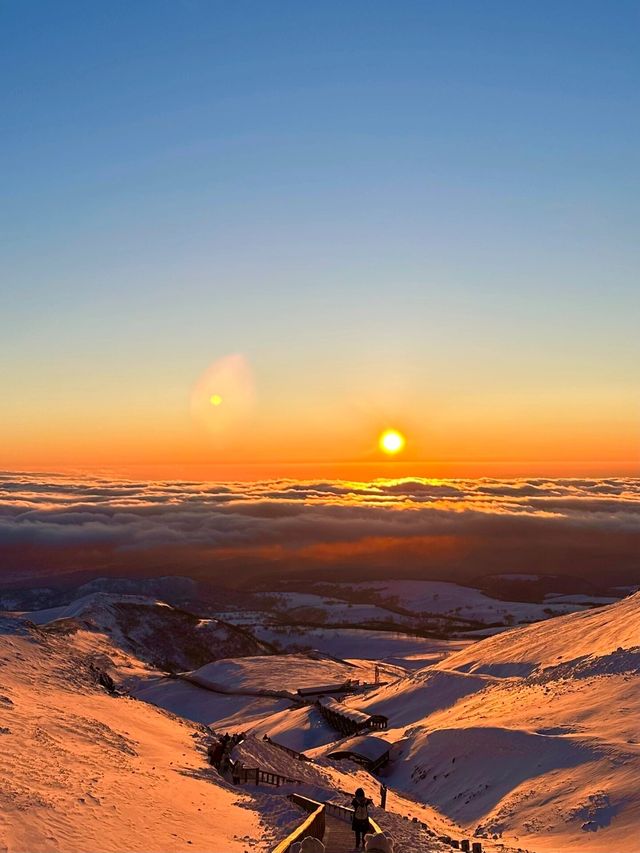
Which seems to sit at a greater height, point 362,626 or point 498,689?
point 498,689

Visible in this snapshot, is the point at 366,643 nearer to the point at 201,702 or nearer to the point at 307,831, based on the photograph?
the point at 201,702

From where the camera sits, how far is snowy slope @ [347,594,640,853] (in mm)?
22797

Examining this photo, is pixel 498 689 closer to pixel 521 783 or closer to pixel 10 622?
pixel 521 783

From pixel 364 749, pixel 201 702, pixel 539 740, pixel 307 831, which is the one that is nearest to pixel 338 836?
pixel 307 831

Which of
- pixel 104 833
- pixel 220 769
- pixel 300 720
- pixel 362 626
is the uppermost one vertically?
pixel 104 833

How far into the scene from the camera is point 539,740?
98.0ft

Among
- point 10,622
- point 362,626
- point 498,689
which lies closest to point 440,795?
point 498,689

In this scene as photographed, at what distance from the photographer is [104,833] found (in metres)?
16.2

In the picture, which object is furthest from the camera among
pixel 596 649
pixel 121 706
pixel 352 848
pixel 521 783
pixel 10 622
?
pixel 10 622

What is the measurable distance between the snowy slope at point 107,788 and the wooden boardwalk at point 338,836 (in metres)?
1.69

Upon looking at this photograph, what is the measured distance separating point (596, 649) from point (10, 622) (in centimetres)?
4491

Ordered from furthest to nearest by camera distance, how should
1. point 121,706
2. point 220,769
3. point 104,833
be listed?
point 121,706, point 220,769, point 104,833

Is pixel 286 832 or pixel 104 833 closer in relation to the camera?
pixel 104 833

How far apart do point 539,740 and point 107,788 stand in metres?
18.9
